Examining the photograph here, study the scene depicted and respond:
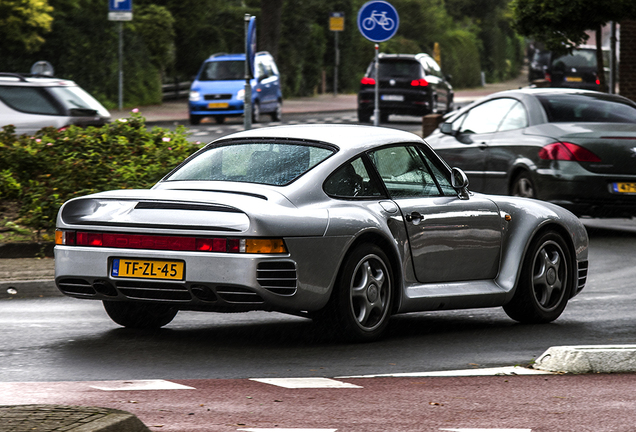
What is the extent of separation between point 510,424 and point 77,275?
122 inches

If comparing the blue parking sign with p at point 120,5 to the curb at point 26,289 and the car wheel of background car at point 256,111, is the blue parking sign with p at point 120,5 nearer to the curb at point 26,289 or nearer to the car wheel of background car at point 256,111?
the car wheel of background car at point 256,111

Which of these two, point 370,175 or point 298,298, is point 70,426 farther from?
point 370,175

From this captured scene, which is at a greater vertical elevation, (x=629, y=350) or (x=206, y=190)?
(x=206, y=190)

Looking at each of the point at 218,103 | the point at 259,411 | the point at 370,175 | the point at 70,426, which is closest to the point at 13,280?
the point at 370,175

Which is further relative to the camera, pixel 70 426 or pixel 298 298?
pixel 298 298

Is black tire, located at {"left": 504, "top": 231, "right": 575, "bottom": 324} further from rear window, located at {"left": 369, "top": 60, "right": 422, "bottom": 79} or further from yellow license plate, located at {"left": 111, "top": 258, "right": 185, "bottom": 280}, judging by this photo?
rear window, located at {"left": 369, "top": 60, "right": 422, "bottom": 79}

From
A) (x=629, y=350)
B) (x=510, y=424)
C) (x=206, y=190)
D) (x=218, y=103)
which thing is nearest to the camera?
(x=510, y=424)

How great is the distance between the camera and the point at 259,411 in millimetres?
5977

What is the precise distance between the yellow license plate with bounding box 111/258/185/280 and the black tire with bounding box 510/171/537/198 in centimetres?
755

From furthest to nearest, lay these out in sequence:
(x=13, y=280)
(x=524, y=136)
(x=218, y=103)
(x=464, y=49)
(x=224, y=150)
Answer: (x=464, y=49) < (x=218, y=103) < (x=524, y=136) < (x=13, y=280) < (x=224, y=150)

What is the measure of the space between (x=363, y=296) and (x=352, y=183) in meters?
0.75

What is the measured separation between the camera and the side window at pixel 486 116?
1523cm

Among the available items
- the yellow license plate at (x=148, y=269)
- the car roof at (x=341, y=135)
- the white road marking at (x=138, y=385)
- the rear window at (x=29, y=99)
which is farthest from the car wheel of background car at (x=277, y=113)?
the white road marking at (x=138, y=385)

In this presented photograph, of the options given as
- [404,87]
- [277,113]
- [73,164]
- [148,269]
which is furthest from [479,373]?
[277,113]
